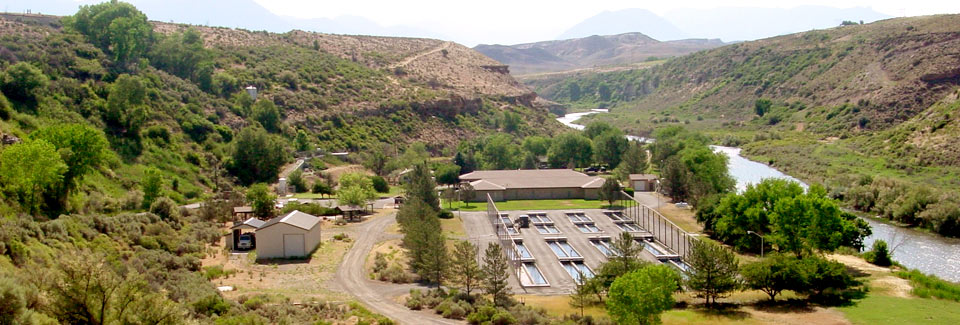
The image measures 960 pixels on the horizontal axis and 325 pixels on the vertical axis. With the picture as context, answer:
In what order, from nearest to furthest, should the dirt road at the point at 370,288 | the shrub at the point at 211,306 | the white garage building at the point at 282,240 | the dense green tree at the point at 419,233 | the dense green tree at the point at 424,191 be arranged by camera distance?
1. the shrub at the point at 211,306
2. the dirt road at the point at 370,288
3. the dense green tree at the point at 419,233
4. the white garage building at the point at 282,240
5. the dense green tree at the point at 424,191

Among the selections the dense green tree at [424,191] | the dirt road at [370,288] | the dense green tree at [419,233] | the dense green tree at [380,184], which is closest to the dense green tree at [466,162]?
the dense green tree at [380,184]

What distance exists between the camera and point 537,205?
196ft

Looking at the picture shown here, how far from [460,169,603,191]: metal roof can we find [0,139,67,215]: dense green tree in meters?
35.5

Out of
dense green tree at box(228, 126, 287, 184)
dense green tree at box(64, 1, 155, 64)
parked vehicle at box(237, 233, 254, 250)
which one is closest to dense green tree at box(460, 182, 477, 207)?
dense green tree at box(228, 126, 287, 184)

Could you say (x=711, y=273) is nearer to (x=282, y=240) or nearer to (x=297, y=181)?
(x=282, y=240)

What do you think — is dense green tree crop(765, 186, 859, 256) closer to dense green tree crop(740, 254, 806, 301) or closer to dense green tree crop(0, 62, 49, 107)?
dense green tree crop(740, 254, 806, 301)

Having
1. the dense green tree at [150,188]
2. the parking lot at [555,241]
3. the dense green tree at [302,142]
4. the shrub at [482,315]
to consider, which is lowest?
the parking lot at [555,241]

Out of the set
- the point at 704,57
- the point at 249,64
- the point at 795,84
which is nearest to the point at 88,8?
the point at 249,64

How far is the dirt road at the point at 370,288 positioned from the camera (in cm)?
2839

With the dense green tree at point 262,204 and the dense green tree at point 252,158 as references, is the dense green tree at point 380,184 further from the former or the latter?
the dense green tree at point 262,204

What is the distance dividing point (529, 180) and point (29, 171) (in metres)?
41.5

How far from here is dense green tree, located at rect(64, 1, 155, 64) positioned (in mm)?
Answer: 70312

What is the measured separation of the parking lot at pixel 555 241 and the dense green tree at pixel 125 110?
28.2m

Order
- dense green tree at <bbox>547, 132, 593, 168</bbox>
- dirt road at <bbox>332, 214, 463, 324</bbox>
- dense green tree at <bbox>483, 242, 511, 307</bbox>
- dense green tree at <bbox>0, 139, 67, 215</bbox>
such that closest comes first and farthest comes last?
dirt road at <bbox>332, 214, 463, 324</bbox> < dense green tree at <bbox>483, 242, 511, 307</bbox> < dense green tree at <bbox>0, 139, 67, 215</bbox> < dense green tree at <bbox>547, 132, 593, 168</bbox>
